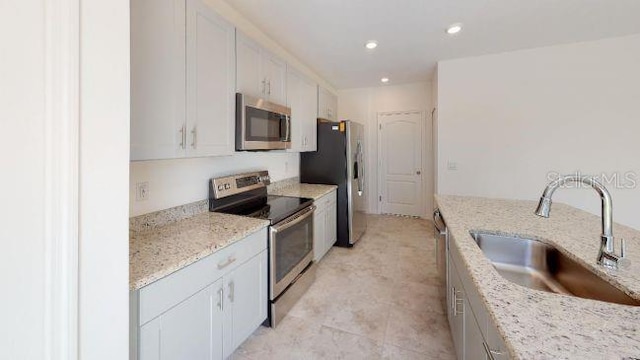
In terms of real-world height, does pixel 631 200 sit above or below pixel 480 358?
above

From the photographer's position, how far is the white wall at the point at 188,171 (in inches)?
67.2

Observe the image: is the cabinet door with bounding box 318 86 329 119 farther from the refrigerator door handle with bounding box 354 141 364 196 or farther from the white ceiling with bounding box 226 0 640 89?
the refrigerator door handle with bounding box 354 141 364 196

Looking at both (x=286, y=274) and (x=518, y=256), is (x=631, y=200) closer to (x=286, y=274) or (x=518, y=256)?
(x=518, y=256)

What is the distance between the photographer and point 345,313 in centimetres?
229

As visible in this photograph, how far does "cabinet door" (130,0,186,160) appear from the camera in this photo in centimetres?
131

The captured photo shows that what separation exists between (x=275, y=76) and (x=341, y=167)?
1.55 m

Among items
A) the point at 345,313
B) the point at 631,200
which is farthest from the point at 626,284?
the point at 631,200

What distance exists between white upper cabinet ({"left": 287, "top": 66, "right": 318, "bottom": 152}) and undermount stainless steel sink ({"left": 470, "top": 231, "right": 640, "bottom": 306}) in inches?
81.5

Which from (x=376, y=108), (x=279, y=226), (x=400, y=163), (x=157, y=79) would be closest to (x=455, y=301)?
(x=279, y=226)

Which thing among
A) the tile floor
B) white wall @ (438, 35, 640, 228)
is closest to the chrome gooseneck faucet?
the tile floor
